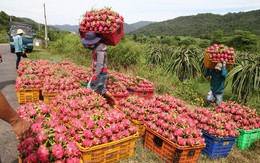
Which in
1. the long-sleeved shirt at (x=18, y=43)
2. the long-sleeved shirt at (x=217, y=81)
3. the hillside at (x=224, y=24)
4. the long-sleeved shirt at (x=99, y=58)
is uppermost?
the hillside at (x=224, y=24)

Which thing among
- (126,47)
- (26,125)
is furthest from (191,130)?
(126,47)

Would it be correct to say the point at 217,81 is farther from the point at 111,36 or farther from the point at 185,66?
the point at 111,36

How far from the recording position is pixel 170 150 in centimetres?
304

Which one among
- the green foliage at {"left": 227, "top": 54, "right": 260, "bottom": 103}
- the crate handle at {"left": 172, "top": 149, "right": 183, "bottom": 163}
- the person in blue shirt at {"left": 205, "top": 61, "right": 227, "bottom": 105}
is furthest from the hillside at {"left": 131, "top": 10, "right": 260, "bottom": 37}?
the crate handle at {"left": 172, "top": 149, "right": 183, "bottom": 163}

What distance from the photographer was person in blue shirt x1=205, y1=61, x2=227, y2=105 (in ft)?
17.4

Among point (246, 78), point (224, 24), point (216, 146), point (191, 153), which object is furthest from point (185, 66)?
point (224, 24)

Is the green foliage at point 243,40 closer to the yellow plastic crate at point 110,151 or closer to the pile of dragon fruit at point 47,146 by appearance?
the yellow plastic crate at point 110,151

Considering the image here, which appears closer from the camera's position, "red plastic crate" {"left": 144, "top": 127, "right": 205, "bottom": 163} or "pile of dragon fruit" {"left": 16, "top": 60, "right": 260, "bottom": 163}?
"pile of dragon fruit" {"left": 16, "top": 60, "right": 260, "bottom": 163}

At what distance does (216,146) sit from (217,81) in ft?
8.84

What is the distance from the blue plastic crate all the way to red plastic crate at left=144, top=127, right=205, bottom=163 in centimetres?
45

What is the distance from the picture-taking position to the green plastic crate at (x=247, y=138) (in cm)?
379

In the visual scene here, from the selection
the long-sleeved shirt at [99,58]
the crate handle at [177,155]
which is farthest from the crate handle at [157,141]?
the long-sleeved shirt at [99,58]

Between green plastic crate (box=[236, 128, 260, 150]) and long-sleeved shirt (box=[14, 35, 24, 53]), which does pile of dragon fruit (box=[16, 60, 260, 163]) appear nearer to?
green plastic crate (box=[236, 128, 260, 150])

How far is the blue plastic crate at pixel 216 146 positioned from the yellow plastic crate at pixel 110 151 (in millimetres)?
1419
